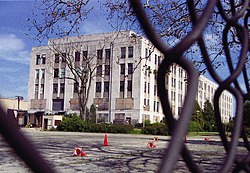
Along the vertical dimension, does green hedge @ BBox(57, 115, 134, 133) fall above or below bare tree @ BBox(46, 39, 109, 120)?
below

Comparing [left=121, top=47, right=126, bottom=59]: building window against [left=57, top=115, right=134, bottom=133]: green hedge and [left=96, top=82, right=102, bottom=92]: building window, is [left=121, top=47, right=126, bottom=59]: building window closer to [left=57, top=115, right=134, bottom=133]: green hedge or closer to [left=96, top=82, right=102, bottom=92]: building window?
[left=96, top=82, right=102, bottom=92]: building window

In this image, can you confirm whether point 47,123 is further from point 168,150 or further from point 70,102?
point 168,150

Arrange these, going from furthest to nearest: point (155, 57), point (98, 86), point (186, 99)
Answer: point (98, 86) → point (155, 57) → point (186, 99)

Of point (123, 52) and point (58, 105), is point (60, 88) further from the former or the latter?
point (123, 52)

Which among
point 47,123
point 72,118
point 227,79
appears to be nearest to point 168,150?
point 227,79

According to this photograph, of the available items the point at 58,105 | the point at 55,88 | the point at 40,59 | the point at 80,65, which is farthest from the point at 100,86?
the point at 80,65

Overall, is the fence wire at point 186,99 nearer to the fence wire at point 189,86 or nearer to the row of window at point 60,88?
the fence wire at point 189,86

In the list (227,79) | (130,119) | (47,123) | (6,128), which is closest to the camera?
(6,128)

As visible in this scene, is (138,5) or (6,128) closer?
(6,128)

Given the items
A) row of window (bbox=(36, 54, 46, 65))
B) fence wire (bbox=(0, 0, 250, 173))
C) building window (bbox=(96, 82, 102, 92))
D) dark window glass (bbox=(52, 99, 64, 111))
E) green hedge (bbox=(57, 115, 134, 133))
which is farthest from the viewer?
dark window glass (bbox=(52, 99, 64, 111))

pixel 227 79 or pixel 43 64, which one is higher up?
pixel 43 64

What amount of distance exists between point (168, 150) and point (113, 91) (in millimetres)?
54999

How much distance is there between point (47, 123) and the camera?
47.1 m

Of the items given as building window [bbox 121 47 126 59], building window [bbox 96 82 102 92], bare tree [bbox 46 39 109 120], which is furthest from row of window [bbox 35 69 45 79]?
building window [bbox 121 47 126 59]
